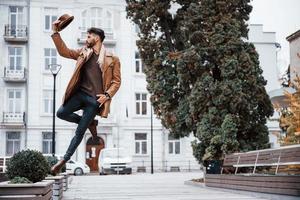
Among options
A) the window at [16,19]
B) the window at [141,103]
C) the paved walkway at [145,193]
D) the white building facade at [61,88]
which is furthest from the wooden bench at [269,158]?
the window at [16,19]

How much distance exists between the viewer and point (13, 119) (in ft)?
149

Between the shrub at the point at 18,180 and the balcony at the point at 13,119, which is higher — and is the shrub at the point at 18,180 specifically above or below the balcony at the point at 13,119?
below

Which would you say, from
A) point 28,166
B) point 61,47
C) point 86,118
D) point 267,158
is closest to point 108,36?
point 267,158

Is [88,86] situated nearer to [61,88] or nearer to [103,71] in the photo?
[103,71]

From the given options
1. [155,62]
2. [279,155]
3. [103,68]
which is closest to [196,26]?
[155,62]

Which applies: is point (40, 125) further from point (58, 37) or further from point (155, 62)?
point (58, 37)

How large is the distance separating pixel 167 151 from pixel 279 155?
3451 centimetres

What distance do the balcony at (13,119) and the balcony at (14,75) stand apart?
2806 millimetres

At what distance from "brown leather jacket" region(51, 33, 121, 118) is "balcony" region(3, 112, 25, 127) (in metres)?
40.0

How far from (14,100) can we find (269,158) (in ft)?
114

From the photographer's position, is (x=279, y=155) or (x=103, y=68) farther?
(x=279, y=155)

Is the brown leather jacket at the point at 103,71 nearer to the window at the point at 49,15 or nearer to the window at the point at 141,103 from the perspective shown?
the window at the point at 141,103

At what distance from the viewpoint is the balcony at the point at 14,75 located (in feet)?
150

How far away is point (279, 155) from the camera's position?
13.9 meters
